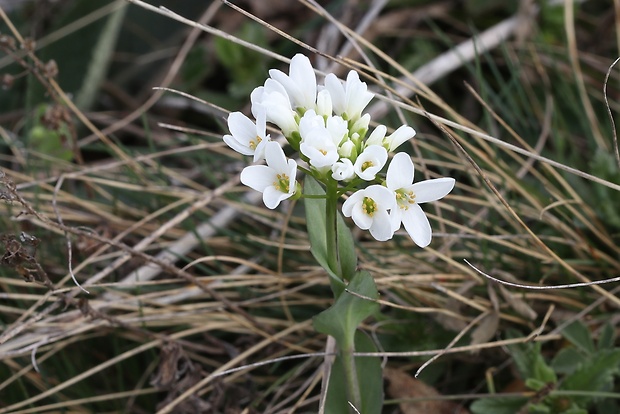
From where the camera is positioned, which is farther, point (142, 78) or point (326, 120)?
point (142, 78)

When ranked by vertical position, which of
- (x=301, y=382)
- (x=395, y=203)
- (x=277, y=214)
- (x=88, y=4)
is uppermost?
(x=88, y=4)

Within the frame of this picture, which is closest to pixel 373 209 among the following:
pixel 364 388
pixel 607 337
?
pixel 364 388

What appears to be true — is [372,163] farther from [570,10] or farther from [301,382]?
[570,10]

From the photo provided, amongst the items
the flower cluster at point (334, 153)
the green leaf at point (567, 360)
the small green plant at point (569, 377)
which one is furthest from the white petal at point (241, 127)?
the green leaf at point (567, 360)

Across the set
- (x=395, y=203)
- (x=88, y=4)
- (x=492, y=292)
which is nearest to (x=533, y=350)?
(x=492, y=292)

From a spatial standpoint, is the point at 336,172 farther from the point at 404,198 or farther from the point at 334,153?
the point at 404,198

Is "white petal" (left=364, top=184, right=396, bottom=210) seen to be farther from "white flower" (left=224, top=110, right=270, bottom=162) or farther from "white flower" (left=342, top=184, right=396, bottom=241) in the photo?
"white flower" (left=224, top=110, right=270, bottom=162)
